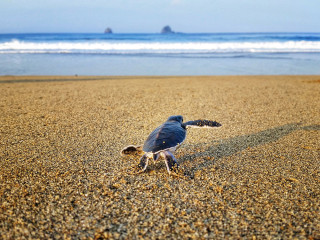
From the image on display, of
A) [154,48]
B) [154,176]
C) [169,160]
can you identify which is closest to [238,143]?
[169,160]

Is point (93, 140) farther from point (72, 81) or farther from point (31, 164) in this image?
point (72, 81)

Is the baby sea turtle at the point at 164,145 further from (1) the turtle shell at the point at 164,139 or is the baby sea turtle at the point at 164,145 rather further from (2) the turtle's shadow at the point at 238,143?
(2) the turtle's shadow at the point at 238,143

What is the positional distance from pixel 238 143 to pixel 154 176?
1240 millimetres

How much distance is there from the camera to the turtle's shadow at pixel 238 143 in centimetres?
249

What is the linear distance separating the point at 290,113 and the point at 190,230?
3.47 meters

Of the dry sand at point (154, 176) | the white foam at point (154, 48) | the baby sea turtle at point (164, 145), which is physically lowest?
the dry sand at point (154, 176)

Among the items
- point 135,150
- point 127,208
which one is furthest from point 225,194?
point 135,150

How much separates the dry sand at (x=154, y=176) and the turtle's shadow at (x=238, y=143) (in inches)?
0.5

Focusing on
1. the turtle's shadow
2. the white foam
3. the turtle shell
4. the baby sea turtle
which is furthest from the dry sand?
the white foam

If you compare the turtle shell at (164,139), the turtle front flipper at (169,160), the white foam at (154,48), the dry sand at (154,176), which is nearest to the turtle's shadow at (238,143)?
the dry sand at (154,176)

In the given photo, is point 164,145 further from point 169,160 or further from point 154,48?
point 154,48

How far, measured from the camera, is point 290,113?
4.23 meters

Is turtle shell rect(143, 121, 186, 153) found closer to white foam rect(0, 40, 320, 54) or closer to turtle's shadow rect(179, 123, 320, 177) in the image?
turtle's shadow rect(179, 123, 320, 177)

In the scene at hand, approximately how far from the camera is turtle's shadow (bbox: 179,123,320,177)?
8.17 ft
